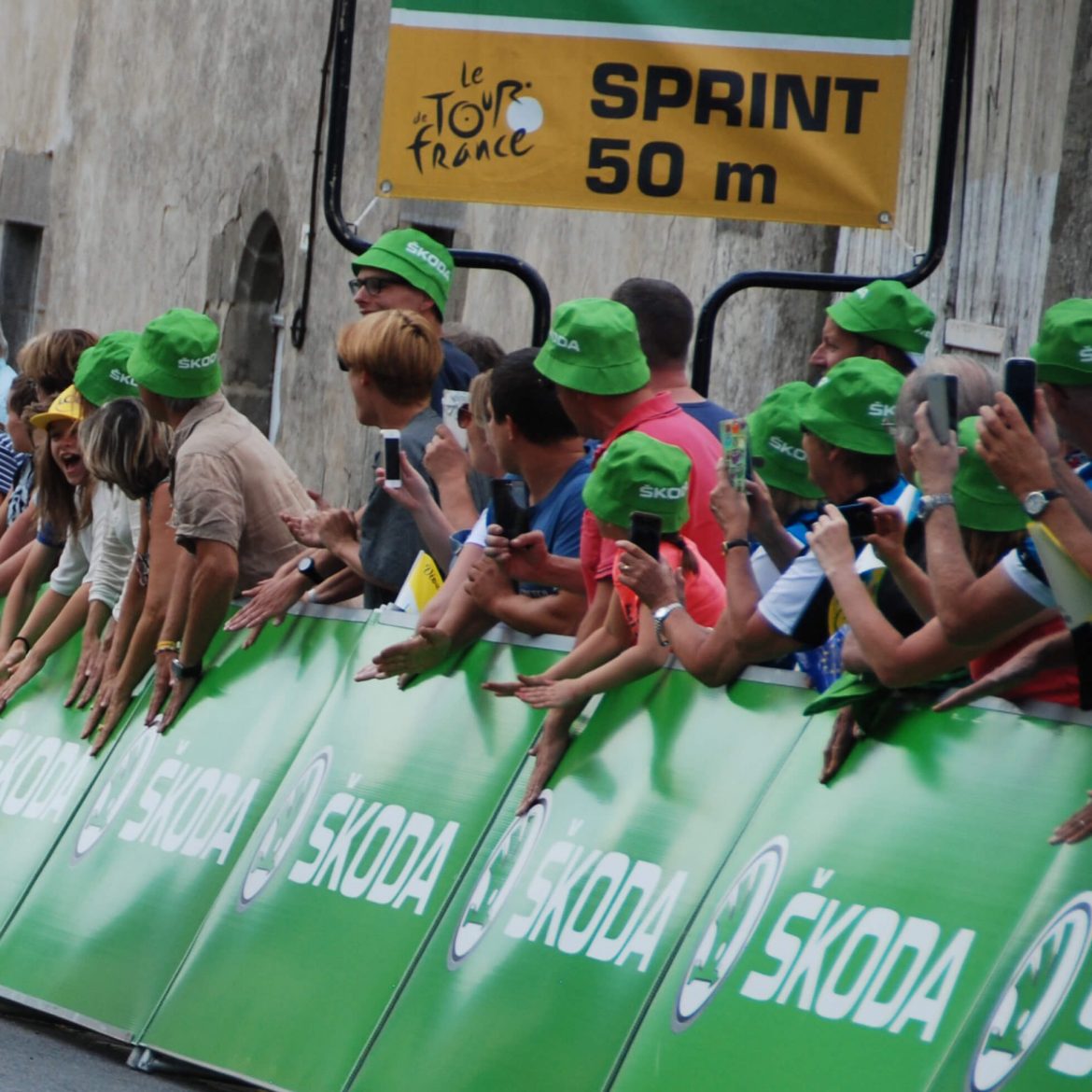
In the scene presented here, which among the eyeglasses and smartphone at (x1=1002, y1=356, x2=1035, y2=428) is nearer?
smartphone at (x1=1002, y1=356, x2=1035, y2=428)

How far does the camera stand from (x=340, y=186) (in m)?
8.34

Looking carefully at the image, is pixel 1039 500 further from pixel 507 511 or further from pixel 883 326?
pixel 507 511

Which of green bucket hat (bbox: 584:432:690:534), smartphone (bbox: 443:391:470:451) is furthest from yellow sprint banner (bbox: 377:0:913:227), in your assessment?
green bucket hat (bbox: 584:432:690:534)

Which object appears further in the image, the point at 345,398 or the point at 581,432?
the point at 345,398

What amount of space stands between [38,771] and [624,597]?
309cm

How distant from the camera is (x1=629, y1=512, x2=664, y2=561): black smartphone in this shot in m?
5.84

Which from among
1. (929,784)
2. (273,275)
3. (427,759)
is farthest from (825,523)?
(273,275)

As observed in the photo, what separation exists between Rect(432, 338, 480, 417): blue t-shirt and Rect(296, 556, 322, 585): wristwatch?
26.2 inches

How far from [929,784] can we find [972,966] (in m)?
0.46

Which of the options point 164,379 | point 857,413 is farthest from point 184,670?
point 857,413

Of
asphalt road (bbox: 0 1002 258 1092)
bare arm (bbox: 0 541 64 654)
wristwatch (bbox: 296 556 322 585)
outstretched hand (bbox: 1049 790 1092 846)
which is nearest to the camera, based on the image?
outstretched hand (bbox: 1049 790 1092 846)

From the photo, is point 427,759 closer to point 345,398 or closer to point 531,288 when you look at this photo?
point 531,288

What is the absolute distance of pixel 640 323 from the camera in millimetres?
7441

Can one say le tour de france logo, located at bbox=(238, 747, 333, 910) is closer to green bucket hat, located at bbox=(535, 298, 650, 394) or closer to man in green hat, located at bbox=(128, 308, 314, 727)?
man in green hat, located at bbox=(128, 308, 314, 727)
